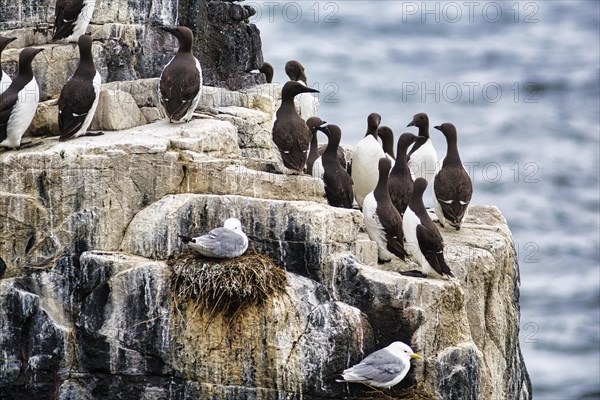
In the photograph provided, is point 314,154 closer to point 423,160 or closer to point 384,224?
point 423,160

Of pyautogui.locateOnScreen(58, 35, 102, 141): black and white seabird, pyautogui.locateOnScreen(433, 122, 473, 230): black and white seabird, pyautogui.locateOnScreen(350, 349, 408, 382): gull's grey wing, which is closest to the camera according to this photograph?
pyautogui.locateOnScreen(350, 349, 408, 382): gull's grey wing

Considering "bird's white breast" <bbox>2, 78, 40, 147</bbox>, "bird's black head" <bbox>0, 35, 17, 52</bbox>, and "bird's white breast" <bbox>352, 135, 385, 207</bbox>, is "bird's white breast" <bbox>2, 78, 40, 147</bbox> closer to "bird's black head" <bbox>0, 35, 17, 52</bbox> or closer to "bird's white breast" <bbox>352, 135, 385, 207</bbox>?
"bird's black head" <bbox>0, 35, 17, 52</bbox>

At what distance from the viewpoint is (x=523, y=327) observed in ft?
106

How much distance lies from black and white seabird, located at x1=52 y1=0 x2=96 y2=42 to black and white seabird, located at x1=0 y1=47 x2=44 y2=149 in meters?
0.69

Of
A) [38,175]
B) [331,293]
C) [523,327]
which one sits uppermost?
[38,175]

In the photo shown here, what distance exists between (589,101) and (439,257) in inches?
1297

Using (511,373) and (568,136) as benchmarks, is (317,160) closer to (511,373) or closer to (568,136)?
(511,373)

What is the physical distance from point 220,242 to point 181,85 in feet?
8.87

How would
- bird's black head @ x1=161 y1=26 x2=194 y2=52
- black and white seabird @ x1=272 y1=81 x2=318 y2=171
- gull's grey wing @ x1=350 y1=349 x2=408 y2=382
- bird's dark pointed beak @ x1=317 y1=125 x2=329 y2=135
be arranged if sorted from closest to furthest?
gull's grey wing @ x1=350 y1=349 x2=408 y2=382 < black and white seabird @ x1=272 y1=81 x2=318 y2=171 < bird's black head @ x1=161 y1=26 x2=194 y2=52 < bird's dark pointed beak @ x1=317 y1=125 x2=329 y2=135

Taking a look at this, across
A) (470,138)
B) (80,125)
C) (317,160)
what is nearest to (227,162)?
(80,125)

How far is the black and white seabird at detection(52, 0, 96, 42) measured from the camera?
50.3 ft

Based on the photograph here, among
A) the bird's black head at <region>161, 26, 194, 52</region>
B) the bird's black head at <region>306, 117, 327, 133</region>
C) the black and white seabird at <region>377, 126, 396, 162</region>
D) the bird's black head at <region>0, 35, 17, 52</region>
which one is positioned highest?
the bird's black head at <region>161, 26, 194, 52</region>

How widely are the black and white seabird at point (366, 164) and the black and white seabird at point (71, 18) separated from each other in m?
3.78

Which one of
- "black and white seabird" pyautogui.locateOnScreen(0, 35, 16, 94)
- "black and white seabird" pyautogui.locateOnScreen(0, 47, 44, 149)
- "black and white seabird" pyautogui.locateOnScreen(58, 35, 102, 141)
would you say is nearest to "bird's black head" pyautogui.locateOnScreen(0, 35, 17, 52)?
"black and white seabird" pyautogui.locateOnScreen(0, 35, 16, 94)
